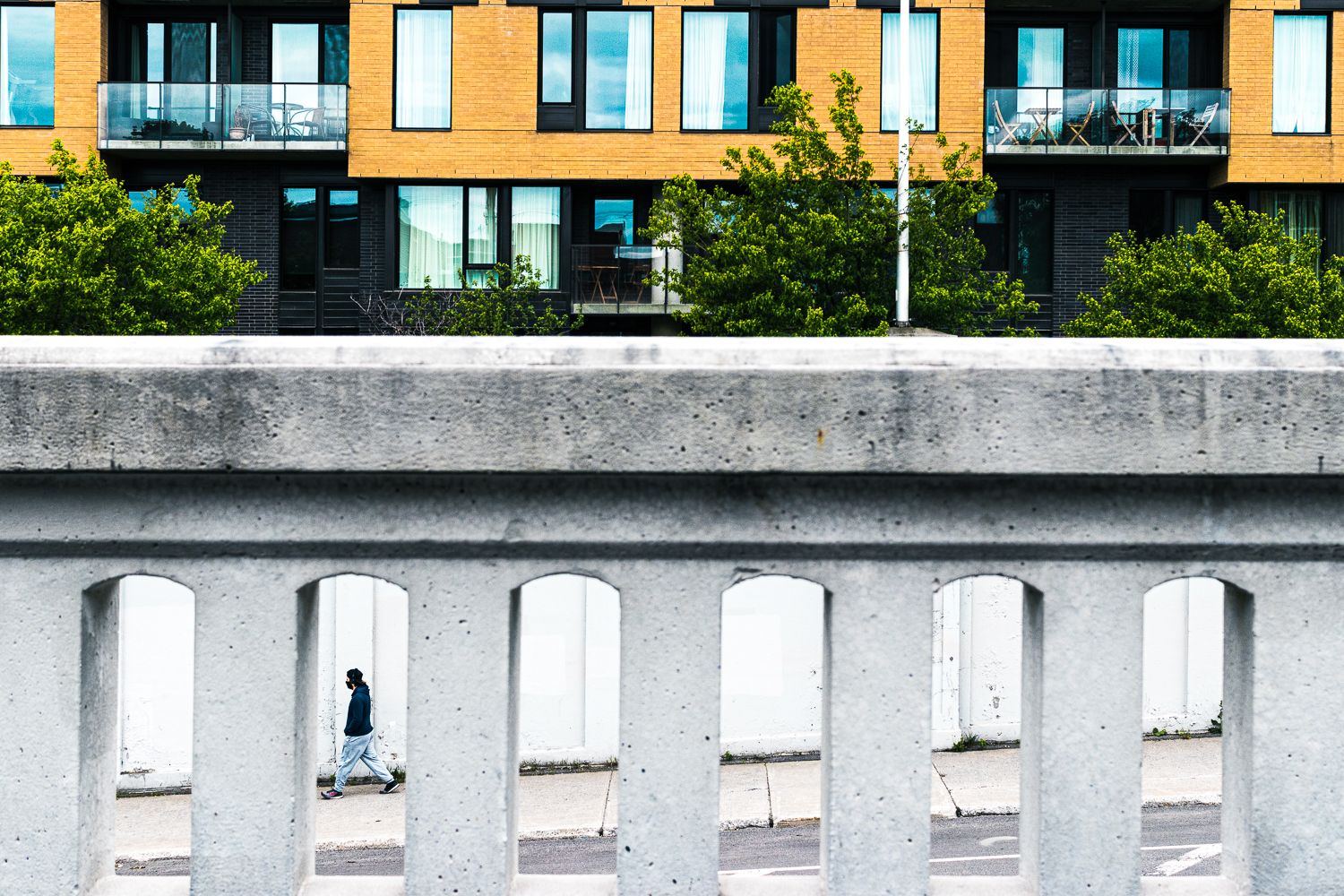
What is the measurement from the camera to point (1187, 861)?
467 inches

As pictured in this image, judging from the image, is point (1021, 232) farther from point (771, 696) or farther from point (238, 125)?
point (771, 696)

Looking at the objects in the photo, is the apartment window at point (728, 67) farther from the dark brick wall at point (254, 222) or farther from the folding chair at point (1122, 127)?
the dark brick wall at point (254, 222)

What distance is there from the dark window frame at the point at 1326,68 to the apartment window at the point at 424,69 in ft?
67.2

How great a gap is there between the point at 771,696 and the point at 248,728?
1393cm

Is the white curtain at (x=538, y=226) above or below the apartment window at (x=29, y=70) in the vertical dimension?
below

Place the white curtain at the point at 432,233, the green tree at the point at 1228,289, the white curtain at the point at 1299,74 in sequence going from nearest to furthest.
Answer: the green tree at the point at 1228,289, the white curtain at the point at 1299,74, the white curtain at the point at 432,233

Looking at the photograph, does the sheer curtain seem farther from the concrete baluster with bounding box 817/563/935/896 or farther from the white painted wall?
the concrete baluster with bounding box 817/563/935/896

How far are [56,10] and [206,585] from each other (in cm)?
3625

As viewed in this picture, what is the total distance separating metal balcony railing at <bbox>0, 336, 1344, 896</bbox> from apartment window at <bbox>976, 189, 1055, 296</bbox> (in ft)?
113

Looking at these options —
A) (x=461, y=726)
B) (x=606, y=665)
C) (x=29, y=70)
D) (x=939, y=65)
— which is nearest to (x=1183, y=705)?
(x=606, y=665)

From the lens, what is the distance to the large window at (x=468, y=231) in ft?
113

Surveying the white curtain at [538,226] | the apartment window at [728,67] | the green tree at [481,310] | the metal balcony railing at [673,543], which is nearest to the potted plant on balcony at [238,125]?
the green tree at [481,310]

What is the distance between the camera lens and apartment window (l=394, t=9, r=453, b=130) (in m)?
34.2

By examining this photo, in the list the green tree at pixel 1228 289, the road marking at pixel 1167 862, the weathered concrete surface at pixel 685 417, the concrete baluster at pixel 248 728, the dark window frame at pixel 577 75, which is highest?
the dark window frame at pixel 577 75
